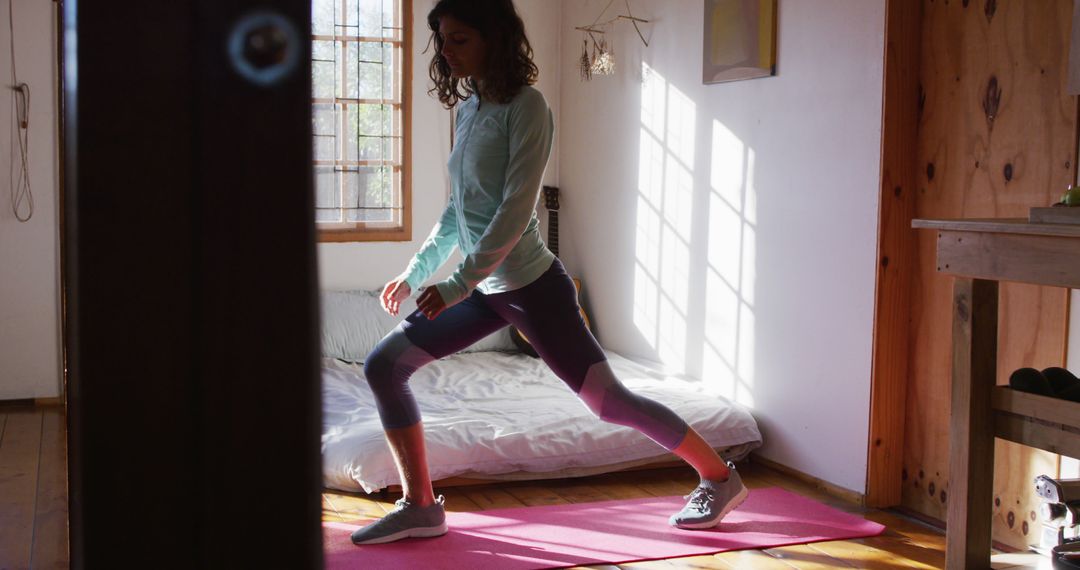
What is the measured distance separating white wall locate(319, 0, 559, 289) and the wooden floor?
159cm

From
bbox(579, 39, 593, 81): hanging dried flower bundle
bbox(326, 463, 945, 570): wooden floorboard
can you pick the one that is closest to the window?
bbox(579, 39, 593, 81): hanging dried flower bundle

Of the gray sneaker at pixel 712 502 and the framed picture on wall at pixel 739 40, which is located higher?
the framed picture on wall at pixel 739 40

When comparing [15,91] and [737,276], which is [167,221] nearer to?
[737,276]

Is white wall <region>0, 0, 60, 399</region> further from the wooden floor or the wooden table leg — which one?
the wooden table leg

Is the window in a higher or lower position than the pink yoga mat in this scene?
higher

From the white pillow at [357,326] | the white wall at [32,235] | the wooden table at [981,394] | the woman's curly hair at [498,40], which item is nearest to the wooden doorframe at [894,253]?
the wooden table at [981,394]

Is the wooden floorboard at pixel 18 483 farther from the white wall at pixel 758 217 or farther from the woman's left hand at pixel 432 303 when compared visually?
the white wall at pixel 758 217

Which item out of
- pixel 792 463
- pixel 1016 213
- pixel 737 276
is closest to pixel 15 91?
pixel 737 276

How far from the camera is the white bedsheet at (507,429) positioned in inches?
130

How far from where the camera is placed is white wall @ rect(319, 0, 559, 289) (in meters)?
5.23

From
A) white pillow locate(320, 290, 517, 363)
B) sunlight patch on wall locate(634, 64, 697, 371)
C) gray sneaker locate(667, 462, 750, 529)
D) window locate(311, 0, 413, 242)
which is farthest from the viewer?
window locate(311, 0, 413, 242)

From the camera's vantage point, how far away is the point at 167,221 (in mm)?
534

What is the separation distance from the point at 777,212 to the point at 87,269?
10.9ft

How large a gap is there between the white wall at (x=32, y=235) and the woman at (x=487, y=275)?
2517mm
